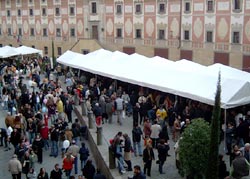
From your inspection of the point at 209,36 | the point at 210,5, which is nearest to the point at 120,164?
the point at 209,36

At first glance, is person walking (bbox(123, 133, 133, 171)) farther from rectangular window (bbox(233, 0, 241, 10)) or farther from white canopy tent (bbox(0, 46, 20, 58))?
white canopy tent (bbox(0, 46, 20, 58))

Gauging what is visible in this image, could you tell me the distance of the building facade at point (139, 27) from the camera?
31453 mm

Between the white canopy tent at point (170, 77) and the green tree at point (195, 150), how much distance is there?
379 cm

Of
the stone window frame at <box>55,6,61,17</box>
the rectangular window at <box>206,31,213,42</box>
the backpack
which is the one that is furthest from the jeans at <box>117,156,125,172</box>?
the stone window frame at <box>55,6,61,17</box>

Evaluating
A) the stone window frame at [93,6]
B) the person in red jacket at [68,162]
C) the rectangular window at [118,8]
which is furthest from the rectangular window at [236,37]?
the person in red jacket at [68,162]

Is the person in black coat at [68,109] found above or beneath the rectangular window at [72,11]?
beneath

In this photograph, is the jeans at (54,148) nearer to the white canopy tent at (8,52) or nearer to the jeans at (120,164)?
the jeans at (120,164)

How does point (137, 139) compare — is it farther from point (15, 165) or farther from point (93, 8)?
point (93, 8)

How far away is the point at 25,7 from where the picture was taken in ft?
163

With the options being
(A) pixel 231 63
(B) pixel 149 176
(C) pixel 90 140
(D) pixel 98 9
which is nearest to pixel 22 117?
(C) pixel 90 140

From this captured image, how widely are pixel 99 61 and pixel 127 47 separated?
16121 mm

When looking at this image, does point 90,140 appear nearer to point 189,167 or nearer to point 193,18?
point 189,167

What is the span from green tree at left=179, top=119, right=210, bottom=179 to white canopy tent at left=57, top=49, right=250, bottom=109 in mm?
3789

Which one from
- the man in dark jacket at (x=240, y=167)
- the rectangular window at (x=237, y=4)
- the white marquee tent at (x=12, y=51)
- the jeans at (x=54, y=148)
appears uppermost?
the rectangular window at (x=237, y=4)
